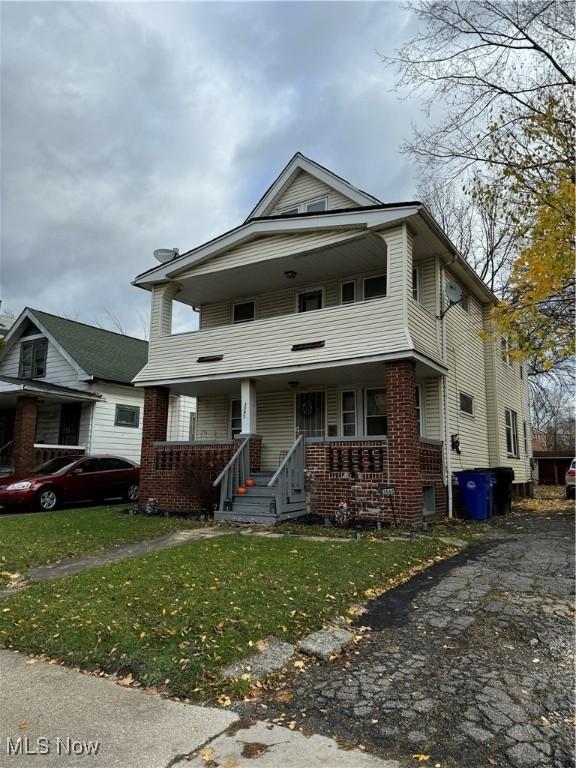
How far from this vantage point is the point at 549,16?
434 inches

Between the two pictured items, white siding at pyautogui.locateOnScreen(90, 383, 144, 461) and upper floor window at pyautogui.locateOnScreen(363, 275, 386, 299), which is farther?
white siding at pyautogui.locateOnScreen(90, 383, 144, 461)

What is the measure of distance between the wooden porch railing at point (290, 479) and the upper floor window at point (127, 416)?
1044 cm

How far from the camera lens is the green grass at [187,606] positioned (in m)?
4.00

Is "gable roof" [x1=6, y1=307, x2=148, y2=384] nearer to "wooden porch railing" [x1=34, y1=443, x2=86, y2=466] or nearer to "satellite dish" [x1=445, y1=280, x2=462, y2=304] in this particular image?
"wooden porch railing" [x1=34, y1=443, x2=86, y2=466]

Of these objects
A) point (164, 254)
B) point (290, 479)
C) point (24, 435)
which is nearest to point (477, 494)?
point (290, 479)

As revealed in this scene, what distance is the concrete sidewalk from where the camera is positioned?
272 cm

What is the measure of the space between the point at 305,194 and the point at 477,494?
30.7 ft

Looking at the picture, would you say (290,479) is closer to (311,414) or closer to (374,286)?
(311,414)

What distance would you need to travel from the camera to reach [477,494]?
12328 millimetres

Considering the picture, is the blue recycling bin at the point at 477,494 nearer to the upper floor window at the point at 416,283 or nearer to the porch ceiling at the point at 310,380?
the porch ceiling at the point at 310,380

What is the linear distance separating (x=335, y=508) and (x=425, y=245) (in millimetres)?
6442

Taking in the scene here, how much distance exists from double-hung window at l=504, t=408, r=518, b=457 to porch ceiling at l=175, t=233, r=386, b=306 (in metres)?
8.25
